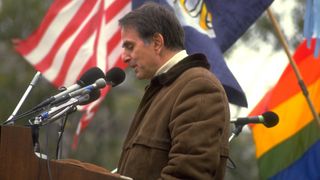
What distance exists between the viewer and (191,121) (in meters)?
4.79

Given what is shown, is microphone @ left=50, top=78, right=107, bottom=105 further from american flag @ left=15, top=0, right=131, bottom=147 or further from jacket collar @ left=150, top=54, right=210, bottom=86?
american flag @ left=15, top=0, right=131, bottom=147

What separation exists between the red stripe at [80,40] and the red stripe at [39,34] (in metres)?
0.29

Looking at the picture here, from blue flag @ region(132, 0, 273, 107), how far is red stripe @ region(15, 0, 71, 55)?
1001mm

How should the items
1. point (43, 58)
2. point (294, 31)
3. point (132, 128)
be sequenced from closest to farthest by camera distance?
point (132, 128)
point (43, 58)
point (294, 31)

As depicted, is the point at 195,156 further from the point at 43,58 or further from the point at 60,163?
the point at 43,58

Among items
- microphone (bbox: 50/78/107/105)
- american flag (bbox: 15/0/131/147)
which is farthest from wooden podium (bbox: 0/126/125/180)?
american flag (bbox: 15/0/131/147)

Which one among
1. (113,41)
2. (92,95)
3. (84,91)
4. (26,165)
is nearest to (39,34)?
(113,41)

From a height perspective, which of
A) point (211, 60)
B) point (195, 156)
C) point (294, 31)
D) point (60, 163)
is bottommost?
point (294, 31)

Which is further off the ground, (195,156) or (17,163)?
(17,163)

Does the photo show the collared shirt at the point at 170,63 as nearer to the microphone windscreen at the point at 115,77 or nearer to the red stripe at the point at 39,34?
the microphone windscreen at the point at 115,77

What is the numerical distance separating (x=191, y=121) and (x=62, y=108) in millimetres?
652

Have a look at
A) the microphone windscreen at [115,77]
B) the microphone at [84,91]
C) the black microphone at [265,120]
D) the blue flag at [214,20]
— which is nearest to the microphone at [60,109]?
the microphone at [84,91]

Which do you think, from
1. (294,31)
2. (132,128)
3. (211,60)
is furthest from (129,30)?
(294,31)

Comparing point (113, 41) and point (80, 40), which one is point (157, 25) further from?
point (80, 40)
